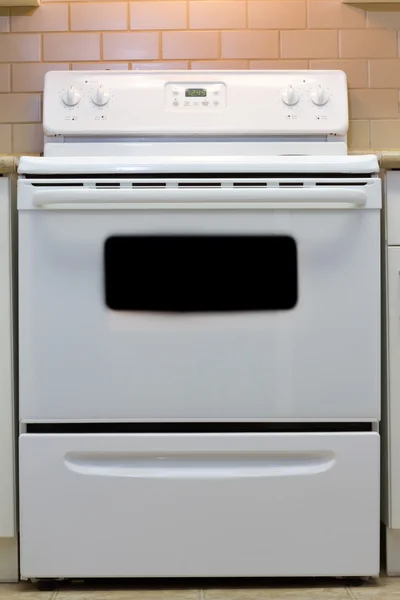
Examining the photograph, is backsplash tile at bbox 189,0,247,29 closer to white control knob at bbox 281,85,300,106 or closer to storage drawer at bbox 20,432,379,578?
white control knob at bbox 281,85,300,106

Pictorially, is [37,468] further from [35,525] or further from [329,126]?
[329,126]

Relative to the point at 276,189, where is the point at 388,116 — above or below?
above

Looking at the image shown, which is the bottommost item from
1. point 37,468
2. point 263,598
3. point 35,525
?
point 263,598

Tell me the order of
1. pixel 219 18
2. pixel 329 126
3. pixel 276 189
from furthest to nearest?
pixel 219 18 < pixel 329 126 < pixel 276 189

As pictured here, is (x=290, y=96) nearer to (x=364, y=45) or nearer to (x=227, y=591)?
(x=364, y=45)

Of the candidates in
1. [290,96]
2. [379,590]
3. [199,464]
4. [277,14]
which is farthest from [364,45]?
[379,590]

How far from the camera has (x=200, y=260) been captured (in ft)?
3.93

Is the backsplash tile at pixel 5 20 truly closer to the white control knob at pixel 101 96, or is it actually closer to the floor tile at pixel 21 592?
the white control knob at pixel 101 96

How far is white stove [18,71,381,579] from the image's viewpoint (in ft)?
3.92

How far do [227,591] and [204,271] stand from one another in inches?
23.6

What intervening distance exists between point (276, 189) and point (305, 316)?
0.23 m

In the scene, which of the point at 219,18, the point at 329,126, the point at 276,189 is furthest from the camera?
the point at 219,18

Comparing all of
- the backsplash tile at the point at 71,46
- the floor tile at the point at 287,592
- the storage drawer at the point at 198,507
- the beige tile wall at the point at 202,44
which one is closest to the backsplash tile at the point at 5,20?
the beige tile wall at the point at 202,44

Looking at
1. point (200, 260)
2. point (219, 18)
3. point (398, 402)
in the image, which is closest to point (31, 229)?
point (200, 260)
